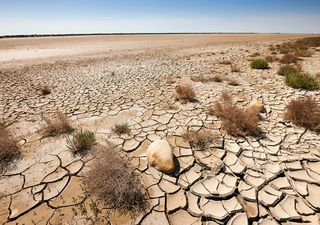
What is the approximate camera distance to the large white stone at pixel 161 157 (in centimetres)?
287

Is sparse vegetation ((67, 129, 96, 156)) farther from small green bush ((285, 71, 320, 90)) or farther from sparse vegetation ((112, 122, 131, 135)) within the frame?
small green bush ((285, 71, 320, 90))

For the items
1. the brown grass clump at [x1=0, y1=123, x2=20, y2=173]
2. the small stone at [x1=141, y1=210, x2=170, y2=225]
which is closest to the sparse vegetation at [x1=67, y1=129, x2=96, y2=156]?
the brown grass clump at [x1=0, y1=123, x2=20, y2=173]

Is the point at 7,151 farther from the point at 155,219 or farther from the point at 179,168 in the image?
the point at 179,168

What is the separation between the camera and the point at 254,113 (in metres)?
4.15

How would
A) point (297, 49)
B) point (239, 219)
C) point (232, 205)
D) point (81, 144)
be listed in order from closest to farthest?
point (239, 219) < point (232, 205) < point (81, 144) < point (297, 49)

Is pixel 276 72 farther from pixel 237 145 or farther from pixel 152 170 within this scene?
pixel 152 170

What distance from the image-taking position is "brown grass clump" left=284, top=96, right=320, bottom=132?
12.6 ft

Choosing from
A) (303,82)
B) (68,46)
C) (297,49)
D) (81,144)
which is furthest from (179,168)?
(68,46)

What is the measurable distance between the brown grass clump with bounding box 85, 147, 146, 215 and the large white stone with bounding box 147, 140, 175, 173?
1.18ft

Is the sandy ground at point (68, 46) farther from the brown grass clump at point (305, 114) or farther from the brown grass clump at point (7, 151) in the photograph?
the brown grass clump at point (305, 114)

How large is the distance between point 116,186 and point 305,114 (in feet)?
13.2

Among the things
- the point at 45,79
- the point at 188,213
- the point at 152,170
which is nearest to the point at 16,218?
the point at 152,170

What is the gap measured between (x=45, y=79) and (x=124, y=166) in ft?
24.3

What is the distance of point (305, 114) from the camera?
3977 mm
